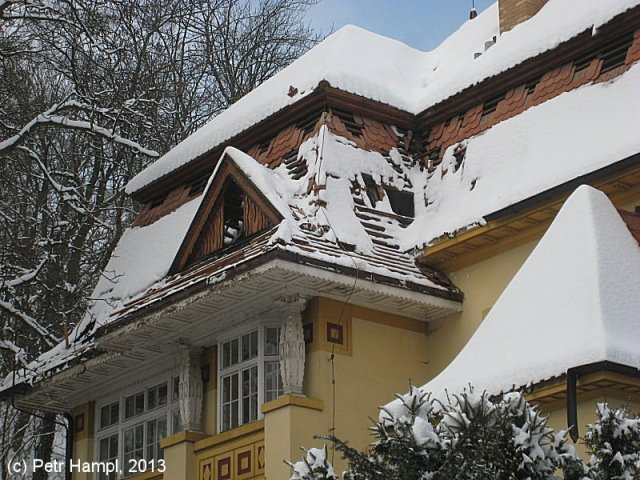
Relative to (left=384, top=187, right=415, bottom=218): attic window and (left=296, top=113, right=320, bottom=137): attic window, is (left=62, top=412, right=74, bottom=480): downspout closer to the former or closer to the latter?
(left=296, top=113, right=320, bottom=137): attic window

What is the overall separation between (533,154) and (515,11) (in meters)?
3.94

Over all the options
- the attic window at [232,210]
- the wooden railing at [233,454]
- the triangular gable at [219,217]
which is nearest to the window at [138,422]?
the wooden railing at [233,454]

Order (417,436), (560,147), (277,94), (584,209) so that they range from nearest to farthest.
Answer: (417,436) < (584,209) < (560,147) < (277,94)

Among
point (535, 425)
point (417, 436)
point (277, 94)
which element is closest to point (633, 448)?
point (535, 425)

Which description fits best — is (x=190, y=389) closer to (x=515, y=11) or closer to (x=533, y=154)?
(x=533, y=154)

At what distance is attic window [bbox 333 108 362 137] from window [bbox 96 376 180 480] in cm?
442

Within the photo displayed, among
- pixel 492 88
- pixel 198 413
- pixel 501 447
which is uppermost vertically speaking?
pixel 492 88

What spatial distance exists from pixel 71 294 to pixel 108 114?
3728mm

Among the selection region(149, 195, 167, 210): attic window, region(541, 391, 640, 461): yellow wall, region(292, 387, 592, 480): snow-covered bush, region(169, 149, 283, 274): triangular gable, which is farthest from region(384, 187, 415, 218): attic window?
region(292, 387, 592, 480): snow-covered bush

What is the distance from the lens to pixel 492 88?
18.2 meters

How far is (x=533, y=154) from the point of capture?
16.9m

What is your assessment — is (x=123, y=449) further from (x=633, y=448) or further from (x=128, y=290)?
(x=633, y=448)

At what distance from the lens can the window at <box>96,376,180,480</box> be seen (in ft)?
63.1

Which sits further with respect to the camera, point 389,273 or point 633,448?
point 389,273
